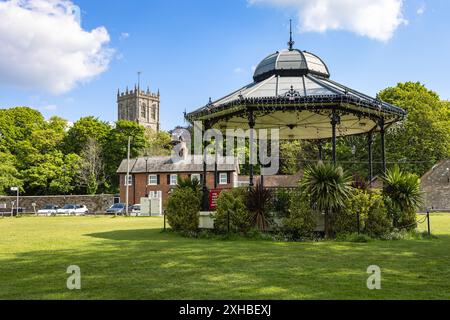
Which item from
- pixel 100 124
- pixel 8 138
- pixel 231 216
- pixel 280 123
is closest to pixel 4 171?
pixel 8 138

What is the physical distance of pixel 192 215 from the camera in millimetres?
16375

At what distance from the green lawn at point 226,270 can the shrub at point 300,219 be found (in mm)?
1201

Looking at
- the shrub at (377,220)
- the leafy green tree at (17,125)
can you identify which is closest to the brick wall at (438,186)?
the shrub at (377,220)

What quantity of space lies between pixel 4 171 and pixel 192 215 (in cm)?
4439

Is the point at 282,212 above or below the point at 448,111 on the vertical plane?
below

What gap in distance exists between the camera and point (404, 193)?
15172mm

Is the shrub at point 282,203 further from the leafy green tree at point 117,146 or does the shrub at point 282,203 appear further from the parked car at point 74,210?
the leafy green tree at point 117,146

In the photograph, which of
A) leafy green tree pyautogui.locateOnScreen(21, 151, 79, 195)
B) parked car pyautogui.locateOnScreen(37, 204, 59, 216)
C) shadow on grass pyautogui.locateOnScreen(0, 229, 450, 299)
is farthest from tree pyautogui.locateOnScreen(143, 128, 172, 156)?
shadow on grass pyautogui.locateOnScreen(0, 229, 450, 299)

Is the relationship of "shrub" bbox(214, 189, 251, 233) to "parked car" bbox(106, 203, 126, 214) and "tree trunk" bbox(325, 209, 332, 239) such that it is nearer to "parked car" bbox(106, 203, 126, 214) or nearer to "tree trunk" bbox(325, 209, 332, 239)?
"tree trunk" bbox(325, 209, 332, 239)

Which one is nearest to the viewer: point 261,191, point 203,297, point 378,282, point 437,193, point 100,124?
point 203,297

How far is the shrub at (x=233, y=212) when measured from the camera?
48.0 ft

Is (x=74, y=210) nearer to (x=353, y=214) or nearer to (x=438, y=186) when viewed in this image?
(x=438, y=186)

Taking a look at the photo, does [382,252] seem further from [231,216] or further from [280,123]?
[280,123]

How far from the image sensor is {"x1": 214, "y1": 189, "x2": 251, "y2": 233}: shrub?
48.0ft
